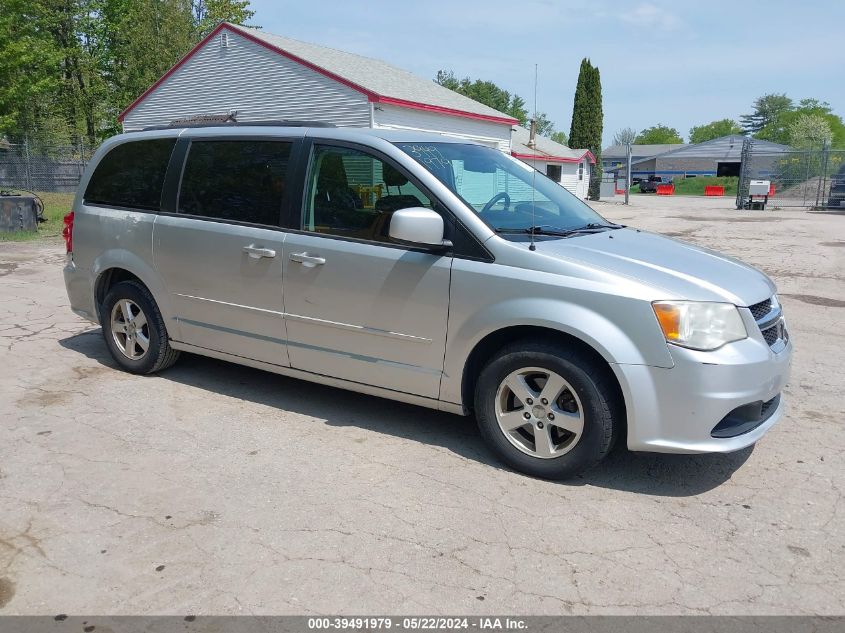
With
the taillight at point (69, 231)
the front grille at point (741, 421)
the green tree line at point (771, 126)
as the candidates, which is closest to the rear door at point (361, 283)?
the front grille at point (741, 421)

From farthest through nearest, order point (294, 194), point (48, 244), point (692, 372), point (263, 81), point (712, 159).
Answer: point (712, 159), point (263, 81), point (48, 244), point (294, 194), point (692, 372)

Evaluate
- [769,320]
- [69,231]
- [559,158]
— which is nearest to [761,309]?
[769,320]

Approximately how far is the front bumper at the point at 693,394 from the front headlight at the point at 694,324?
5 centimetres

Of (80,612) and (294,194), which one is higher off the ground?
(294,194)

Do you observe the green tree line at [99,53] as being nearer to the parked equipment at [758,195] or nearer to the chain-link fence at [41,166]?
the chain-link fence at [41,166]

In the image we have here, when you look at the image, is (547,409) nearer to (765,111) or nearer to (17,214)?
(17,214)

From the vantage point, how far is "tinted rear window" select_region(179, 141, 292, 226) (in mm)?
4711

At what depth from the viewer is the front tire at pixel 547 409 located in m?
3.65

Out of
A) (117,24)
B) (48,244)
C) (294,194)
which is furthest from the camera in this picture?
(117,24)

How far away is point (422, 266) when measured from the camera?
409 centimetres

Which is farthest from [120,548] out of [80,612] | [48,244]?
[48,244]

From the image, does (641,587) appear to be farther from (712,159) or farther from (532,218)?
(712,159)

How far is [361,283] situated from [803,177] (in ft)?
138

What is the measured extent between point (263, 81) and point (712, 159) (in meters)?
64.6
